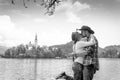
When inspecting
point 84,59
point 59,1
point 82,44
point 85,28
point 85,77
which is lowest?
point 85,77

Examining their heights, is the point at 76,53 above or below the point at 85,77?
above

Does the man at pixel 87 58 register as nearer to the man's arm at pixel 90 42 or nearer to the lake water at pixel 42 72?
the man's arm at pixel 90 42

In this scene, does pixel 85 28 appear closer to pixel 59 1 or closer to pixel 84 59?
pixel 84 59

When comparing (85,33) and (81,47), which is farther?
(85,33)

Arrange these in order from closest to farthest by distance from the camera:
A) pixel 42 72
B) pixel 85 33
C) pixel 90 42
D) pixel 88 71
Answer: pixel 90 42
pixel 88 71
pixel 85 33
pixel 42 72

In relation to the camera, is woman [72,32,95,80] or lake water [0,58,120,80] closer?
woman [72,32,95,80]

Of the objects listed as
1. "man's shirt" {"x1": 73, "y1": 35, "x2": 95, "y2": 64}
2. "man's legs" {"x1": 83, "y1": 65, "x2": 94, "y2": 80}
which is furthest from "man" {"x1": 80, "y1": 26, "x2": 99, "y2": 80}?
"man's shirt" {"x1": 73, "y1": 35, "x2": 95, "y2": 64}

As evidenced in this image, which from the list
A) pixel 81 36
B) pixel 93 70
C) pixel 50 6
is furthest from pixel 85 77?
pixel 50 6

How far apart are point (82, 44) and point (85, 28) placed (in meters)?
0.58

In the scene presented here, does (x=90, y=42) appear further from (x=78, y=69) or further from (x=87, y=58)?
(x=78, y=69)

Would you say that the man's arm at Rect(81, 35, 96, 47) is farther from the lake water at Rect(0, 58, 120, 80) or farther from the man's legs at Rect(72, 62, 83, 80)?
the lake water at Rect(0, 58, 120, 80)

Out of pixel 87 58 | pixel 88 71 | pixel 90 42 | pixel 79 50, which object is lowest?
pixel 88 71

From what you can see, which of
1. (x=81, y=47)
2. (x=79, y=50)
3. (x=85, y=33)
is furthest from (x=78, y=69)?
(x=85, y=33)

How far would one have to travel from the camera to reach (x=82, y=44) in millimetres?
7969
